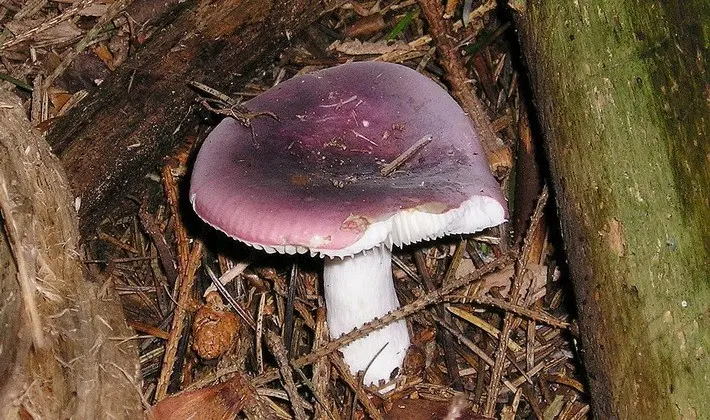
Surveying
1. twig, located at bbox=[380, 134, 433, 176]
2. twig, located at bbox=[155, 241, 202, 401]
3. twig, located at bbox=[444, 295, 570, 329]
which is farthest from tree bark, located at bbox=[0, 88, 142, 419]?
twig, located at bbox=[444, 295, 570, 329]

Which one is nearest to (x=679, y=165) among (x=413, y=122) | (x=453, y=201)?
(x=453, y=201)

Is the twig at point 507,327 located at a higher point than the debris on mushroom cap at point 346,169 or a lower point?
lower

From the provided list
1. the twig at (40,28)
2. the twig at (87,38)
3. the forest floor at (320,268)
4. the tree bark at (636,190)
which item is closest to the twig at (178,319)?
the forest floor at (320,268)

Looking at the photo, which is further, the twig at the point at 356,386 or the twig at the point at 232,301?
the twig at the point at 232,301

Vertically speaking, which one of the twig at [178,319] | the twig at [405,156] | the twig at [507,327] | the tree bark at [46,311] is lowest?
the twig at [507,327]

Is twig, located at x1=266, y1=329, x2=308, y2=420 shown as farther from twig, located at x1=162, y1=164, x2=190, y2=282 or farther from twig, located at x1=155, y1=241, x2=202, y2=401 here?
twig, located at x1=162, y1=164, x2=190, y2=282

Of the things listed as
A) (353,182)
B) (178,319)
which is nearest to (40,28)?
(178,319)

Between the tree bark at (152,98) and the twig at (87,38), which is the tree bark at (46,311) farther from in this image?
the twig at (87,38)
